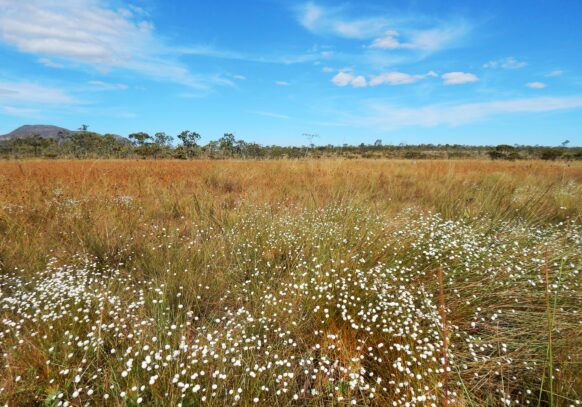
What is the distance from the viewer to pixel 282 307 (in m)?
2.23

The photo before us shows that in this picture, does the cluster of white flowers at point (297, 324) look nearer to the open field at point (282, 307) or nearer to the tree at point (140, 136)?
the open field at point (282, 307)

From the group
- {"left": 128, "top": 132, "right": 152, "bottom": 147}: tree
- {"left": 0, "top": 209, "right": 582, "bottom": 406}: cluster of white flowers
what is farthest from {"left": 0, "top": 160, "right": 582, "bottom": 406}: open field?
{"left": 128, "top": 132, "right": 152, "bottom": 147}: tree

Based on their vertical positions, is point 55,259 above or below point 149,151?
below

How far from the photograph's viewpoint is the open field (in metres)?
1.59

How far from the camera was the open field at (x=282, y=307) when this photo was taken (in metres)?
1.59

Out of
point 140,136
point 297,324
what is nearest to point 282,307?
point 297,324

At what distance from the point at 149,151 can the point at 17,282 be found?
95.9 ft

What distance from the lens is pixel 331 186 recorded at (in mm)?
6266

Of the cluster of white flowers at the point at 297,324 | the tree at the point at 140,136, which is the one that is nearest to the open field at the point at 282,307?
the cluster of white flowers at the point at 297,324

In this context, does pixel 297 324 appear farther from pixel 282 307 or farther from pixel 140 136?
pixel 140 136

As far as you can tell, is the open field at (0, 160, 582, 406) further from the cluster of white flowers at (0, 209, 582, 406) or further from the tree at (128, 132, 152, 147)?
the tree at (128, 132, 152, 147)

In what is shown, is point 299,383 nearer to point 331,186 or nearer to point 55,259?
point 55,259

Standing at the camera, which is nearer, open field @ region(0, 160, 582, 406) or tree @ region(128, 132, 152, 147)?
open field @ region(0, 160, 582, 406)

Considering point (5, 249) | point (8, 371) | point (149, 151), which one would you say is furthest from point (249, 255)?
point (149, 151)
